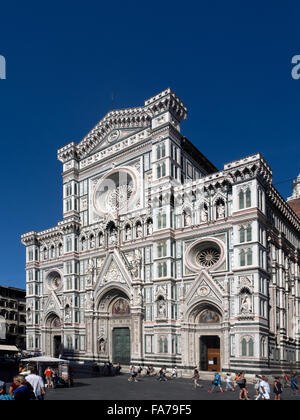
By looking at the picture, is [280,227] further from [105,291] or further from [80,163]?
[80,163]

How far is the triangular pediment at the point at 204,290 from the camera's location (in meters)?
37.5

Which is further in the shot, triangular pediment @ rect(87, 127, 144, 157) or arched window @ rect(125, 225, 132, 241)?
triangular pediment @ rect(87, 127, 144, 157)

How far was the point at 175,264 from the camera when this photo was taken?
41.3 m

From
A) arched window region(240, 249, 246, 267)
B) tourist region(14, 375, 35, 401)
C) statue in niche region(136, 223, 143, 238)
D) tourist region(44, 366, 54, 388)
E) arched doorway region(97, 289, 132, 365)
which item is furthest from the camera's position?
arched doorway region(97, 289, 132, 365)

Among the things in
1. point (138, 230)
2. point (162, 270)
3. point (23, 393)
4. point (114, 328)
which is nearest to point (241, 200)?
point (162, 270)

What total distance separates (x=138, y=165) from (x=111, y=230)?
793 cm

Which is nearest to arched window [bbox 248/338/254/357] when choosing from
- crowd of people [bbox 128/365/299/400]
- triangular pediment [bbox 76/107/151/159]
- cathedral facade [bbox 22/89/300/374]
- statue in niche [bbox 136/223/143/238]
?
cathedral facade [bbox 22/89/300/374]

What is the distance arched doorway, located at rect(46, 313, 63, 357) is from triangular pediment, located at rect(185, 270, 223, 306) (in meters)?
22.1

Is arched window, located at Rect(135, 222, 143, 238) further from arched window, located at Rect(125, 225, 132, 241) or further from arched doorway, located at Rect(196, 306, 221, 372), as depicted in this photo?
arched doorway, located at Rect(196, 306, 221, 372)

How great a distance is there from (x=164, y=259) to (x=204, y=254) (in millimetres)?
3888

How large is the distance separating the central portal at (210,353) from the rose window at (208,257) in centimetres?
659

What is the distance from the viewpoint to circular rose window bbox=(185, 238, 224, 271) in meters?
38.9

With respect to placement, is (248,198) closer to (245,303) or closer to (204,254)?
(204,254)

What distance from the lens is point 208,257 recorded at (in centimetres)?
3988
